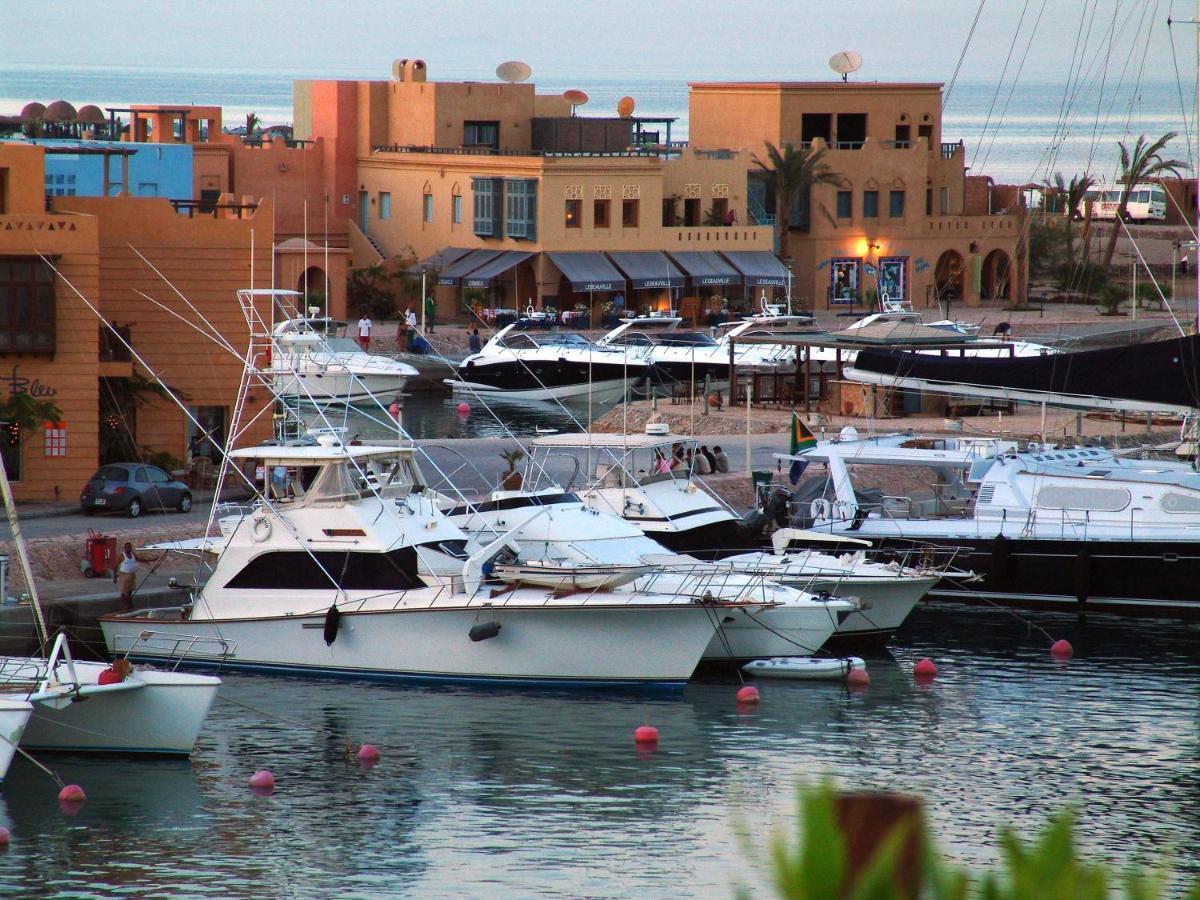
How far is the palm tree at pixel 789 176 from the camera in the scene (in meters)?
77.2

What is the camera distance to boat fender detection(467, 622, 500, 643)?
77.0 feet

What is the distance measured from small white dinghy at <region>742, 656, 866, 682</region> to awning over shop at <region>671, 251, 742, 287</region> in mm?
49558

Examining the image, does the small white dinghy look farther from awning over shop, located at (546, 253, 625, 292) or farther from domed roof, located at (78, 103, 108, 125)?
domed roof, located at (78, 103, 108, 125)

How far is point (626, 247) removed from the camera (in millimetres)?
73875

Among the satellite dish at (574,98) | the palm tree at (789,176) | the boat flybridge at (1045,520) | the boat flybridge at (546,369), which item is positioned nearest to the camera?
the boat flybridge at (1045,520)

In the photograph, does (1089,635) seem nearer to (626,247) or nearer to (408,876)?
(408,876)

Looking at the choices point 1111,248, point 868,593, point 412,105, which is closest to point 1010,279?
point 1111,248

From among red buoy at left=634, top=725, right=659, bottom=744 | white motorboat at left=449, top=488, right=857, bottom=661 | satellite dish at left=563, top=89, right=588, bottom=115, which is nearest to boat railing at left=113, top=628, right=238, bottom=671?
white motorboat at left=449, top=488, right=857, bottom=661

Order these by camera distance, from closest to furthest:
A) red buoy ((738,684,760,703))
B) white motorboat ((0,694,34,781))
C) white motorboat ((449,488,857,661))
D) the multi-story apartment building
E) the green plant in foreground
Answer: the green plant in foreground
white motorboat ((0,694,34,781))
red buoy ((738,684,760,703))
white motorboat ((449,488,857,661))
the multi-story apartment building

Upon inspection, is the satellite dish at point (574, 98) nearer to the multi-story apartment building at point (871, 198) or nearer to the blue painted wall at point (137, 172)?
the multi-story apartment building at point (871, 198)

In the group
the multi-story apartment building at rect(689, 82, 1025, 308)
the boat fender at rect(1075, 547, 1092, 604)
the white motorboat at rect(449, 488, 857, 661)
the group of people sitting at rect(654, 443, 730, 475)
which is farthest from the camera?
the multi-story apartment building at rect(689, 82, 1025, 308)

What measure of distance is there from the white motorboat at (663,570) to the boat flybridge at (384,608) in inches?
13.9

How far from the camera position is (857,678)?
24609mm

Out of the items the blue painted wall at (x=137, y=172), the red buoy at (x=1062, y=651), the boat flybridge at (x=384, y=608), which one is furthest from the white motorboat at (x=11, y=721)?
the blue painted wall at (x=137, y=172)
